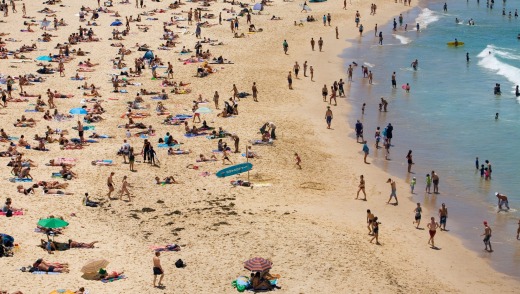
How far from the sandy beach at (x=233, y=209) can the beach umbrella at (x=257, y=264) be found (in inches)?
28.1

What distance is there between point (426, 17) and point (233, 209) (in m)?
50.7

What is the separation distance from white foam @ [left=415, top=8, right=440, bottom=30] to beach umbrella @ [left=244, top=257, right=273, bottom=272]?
1954 inches

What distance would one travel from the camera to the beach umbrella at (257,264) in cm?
2286

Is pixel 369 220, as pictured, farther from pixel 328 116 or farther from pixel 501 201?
pixel 328 116

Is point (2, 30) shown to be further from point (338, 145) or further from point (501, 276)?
point (501, 276)

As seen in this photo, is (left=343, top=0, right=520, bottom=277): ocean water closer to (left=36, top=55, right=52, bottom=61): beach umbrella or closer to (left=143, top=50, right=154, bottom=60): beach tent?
(left=143, top=50, right=154, bottom=60): beach tent

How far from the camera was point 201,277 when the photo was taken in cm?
2348

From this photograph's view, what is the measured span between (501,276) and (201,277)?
9902 millimetres

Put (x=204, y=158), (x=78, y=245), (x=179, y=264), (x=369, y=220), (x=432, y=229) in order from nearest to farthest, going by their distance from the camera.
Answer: (x=179, y=264), (x=78, y=245), (x=432, y=229), (x=369, y=220), (x=204, y=158)

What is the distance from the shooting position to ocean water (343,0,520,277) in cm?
3106

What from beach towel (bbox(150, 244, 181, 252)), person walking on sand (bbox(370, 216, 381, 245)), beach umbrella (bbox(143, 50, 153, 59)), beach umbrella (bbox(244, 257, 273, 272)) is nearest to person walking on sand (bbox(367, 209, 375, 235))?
person walking on sand (bbox(370, 216, 381, 245))

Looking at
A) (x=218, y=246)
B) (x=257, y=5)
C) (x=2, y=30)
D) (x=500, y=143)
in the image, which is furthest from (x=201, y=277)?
(x=257, y=5)

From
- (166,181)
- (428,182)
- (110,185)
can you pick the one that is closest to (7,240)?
(110,185)

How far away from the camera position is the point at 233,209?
28953 mm
